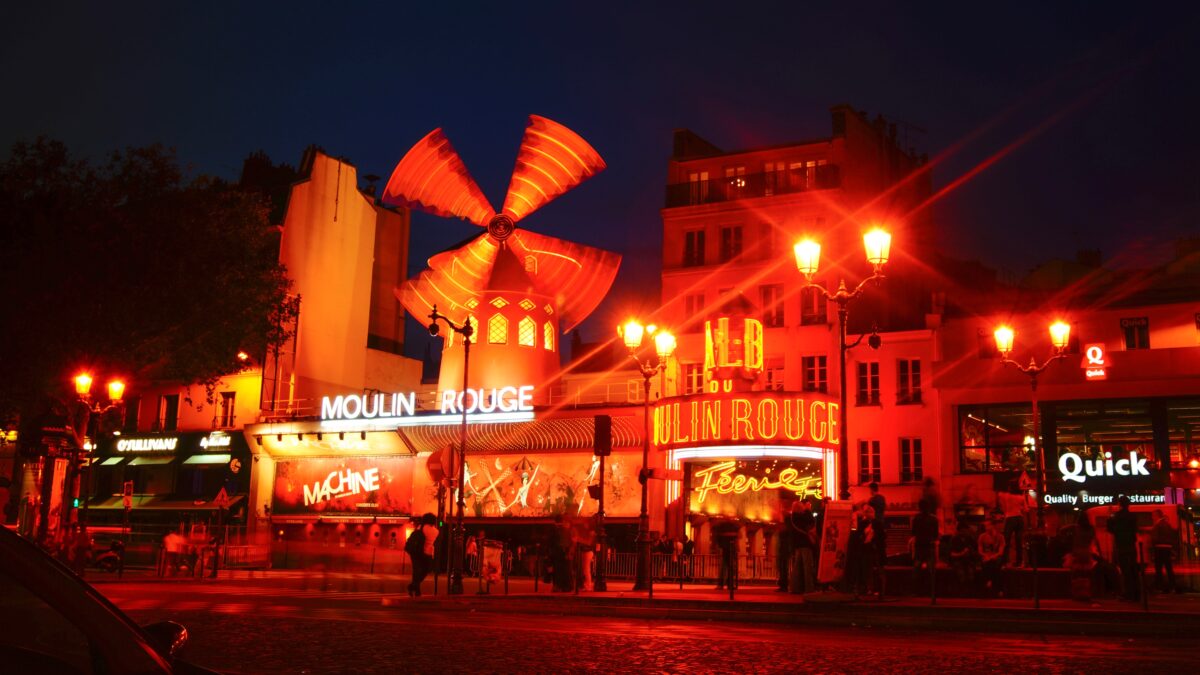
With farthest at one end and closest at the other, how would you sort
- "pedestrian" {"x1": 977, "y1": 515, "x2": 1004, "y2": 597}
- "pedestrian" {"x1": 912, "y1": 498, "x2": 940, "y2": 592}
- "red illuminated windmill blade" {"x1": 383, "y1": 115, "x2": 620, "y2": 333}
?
"red illuminated windmill blade" {"x1": 383, "y1": 115, "x2": 620, "y2": 333} < "pedestrian" {"x1": 977, "y1": 515, "x2": 1004, "y2": 597} < "pedestrian" {"x1": 912, "y1": 498, "x2": 940, "y2": 592}

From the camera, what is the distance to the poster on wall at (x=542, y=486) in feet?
105

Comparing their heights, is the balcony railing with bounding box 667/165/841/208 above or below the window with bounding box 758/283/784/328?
above

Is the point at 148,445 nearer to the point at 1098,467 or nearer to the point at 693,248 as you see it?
the point at 693,248

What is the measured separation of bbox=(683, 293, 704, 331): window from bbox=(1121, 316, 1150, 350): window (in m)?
11.9

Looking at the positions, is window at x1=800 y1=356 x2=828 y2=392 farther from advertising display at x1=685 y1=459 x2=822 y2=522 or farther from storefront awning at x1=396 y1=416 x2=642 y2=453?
storefront awning at x1=396 y1=416 x2=642 y2=453

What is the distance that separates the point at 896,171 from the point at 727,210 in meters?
8.17

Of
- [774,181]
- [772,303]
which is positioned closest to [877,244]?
[772,303]

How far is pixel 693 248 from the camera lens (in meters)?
36.1

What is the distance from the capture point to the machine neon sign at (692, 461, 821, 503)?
3088 centimetres

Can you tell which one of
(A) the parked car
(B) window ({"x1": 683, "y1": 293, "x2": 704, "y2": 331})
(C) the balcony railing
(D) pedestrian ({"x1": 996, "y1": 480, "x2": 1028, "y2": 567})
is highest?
(C) the balcony railing

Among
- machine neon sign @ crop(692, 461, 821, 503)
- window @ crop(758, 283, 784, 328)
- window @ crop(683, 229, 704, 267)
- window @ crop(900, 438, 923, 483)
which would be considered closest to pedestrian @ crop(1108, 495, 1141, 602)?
machine neon sign @ crop(692, 461, 821, 503)

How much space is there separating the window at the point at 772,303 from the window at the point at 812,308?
2.09 feet

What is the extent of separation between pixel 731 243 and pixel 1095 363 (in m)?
11.3

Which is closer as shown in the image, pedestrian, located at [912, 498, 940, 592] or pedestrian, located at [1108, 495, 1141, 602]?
pedestrian, located at [1108, 495, 1141, 602]
